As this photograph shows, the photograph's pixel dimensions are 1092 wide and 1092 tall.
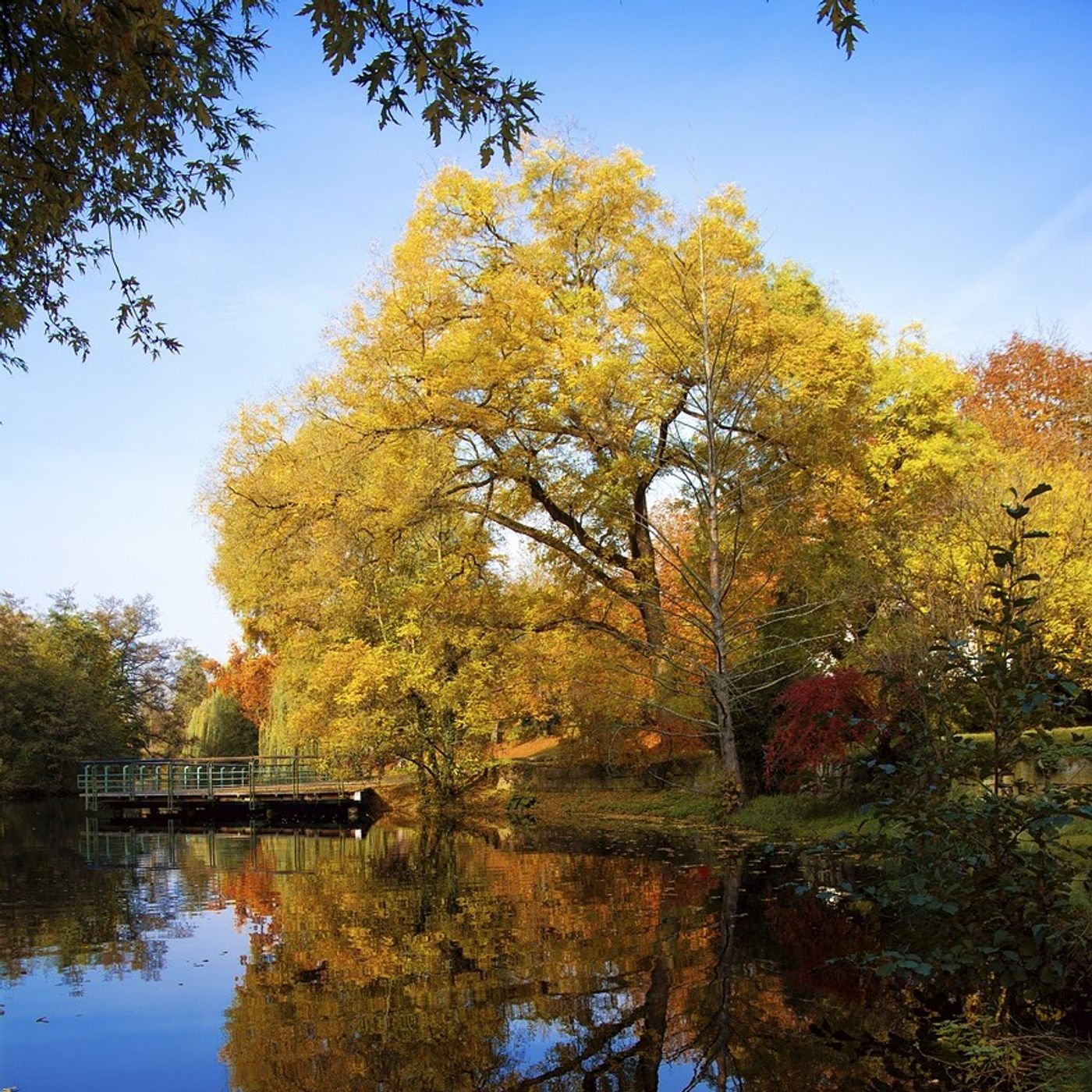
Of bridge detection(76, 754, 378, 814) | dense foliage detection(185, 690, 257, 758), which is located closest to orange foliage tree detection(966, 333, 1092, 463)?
bridge detection(76, 754, 378, 814)

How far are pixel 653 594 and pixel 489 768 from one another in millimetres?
7588

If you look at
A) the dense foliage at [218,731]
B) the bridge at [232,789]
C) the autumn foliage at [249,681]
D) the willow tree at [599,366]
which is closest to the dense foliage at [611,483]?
the willow tree at [599,366]

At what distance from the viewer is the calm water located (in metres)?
5.52

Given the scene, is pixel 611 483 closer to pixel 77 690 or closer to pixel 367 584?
pixel 367 584

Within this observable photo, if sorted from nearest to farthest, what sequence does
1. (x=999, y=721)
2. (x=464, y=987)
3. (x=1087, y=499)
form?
1. (x=999, y=721)
2. (x=464, y=987)
3. (x=1087, y=499)

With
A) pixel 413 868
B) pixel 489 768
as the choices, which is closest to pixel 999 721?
pixel 413 868

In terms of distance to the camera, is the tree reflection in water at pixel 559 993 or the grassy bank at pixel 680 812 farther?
the grassy bank at pixel 680 812

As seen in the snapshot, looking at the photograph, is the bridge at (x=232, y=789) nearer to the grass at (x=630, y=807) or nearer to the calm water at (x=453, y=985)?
the grass at (x=630, y=807)

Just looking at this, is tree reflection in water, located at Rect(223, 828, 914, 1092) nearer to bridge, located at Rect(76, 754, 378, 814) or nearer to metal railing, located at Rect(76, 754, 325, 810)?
bridge, located at Rect(76, 754, 378, 814)

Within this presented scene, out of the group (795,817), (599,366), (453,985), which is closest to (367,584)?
(599,366)

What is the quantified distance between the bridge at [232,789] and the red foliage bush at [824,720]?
1449cm

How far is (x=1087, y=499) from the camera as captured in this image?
16.8 m

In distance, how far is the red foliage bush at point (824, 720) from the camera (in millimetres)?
13930

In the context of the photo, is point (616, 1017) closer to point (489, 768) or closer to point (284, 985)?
point (284, 985)
